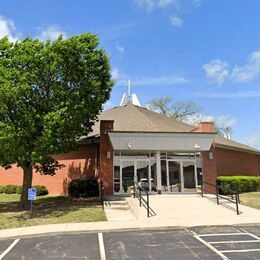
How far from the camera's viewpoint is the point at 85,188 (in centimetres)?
2441

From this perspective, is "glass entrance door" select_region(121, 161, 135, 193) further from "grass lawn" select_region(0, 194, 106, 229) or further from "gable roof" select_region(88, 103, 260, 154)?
"grass lawn" select_region(0, 194, 106, 229)

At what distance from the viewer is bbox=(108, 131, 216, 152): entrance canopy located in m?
23.7

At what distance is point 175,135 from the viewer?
24.2m

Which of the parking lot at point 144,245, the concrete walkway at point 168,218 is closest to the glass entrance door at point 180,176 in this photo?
the concrete walkway at point 168,218

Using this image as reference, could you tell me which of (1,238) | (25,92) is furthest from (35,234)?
(25,92)

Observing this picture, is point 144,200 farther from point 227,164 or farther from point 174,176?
point 227,164

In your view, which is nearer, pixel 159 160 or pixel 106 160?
pixel 106 160

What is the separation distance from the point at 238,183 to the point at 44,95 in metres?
15.6

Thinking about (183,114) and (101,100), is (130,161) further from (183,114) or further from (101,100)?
(183,114)

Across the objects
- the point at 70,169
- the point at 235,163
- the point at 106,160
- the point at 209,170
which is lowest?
the point at 209,170

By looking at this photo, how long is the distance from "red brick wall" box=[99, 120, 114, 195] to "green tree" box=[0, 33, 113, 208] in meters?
4.58

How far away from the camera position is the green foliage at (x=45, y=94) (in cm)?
1722

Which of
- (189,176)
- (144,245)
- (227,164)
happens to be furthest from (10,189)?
(144,245)

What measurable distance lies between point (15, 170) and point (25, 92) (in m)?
15.1
